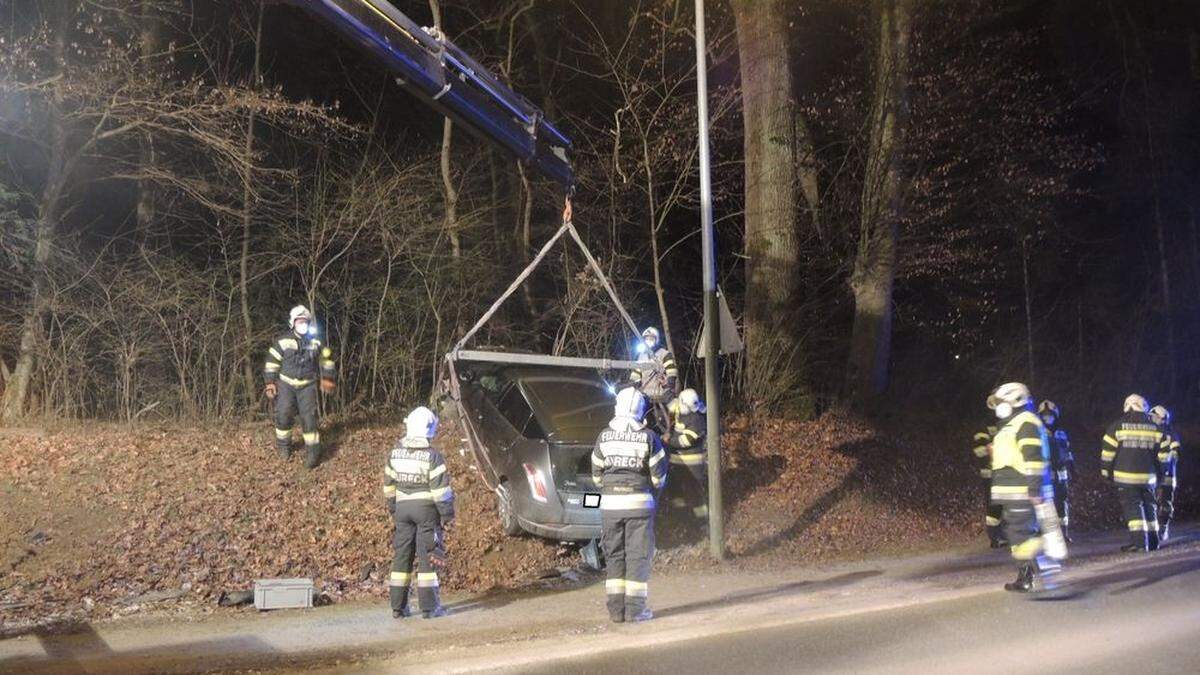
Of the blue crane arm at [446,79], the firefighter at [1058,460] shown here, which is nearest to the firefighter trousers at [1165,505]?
the firefighter at [1058,460]

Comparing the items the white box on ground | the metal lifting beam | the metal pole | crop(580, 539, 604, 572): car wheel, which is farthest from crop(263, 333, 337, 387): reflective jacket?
the metal pole

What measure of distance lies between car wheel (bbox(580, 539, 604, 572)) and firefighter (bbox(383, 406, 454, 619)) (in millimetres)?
2327

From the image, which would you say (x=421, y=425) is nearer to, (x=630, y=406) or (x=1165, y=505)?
(x=630, y=406)

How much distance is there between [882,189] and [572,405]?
9.15 m

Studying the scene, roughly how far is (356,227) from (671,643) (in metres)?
10.5

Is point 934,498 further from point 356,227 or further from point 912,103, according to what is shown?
point 356,227

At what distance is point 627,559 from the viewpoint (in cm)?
862

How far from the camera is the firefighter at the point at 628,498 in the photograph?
8562mm

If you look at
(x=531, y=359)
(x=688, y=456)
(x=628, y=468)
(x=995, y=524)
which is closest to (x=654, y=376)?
(x=688, y=456)

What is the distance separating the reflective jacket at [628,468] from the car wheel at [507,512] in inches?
103

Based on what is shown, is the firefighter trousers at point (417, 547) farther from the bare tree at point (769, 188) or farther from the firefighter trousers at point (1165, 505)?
the firefighter trousers at point (1165, 505)

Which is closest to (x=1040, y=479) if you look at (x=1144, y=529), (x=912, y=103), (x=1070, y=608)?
(x=1070, y=608)

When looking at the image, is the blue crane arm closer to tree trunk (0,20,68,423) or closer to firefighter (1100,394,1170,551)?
tree trunk (0,20,68,423)

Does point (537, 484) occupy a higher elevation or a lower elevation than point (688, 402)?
lower
